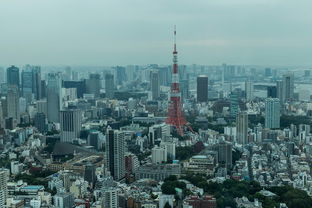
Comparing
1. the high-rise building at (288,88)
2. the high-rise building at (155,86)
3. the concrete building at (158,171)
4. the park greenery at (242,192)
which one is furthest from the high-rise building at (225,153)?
the high-rise building at (155,86)

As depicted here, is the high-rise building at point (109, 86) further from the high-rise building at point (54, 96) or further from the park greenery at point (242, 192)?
the park greenery at point (242, 192)

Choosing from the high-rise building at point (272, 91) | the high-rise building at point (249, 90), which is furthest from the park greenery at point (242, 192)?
the high-rise building at point (272, 91)

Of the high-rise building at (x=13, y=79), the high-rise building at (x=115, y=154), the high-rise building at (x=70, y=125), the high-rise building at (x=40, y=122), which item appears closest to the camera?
the high-rise building at (x=115, y=154)

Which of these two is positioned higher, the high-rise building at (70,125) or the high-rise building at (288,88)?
the high-rise building at (288,88)

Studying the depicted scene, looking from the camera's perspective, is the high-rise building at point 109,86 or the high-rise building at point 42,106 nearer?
the high-rise building at point 42,106

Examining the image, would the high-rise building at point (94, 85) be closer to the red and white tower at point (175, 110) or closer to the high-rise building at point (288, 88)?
the red and white tower at point (175, 110)

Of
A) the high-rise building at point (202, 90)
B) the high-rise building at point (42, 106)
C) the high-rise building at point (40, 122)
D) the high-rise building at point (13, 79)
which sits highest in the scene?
the high-rise building at point (13, 79)

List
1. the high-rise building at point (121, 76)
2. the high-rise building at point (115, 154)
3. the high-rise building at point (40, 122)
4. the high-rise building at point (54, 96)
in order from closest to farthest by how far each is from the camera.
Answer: the high-rise building at point (115, 154)
the high-rise building at point (40, 122)
the high-rise building at point (54, 96)
the high-rise building at point (121, 76)

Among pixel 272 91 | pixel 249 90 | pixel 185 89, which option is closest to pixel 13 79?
pixel 185 89
